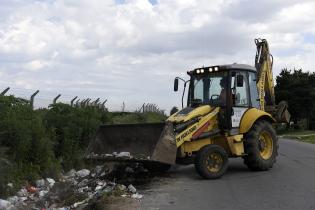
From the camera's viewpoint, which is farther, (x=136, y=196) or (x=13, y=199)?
(x=136, y=196)

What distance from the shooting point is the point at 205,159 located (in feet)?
45.2

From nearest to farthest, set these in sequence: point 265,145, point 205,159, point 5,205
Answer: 1. point 5,205
2. point 205,159
3. point 265,145

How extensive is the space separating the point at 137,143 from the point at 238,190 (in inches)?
121

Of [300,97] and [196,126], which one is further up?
[300,97]

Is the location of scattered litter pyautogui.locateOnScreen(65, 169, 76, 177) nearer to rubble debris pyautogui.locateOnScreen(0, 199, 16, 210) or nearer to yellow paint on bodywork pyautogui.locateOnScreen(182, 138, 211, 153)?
yellow paint on bodywork pyautogui.locateOnScreen(182, 138, 211, 153)

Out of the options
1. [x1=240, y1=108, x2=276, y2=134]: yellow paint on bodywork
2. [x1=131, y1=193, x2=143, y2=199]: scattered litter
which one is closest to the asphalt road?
[x1=131, y1=193, x2=143, y2=199]: scattered litter

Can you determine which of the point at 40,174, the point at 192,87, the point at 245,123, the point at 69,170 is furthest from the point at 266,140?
the point at 40,174

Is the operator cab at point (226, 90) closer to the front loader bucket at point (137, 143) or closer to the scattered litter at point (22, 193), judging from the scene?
the front loader bucket at point (137, 143)

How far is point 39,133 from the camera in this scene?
526 inches

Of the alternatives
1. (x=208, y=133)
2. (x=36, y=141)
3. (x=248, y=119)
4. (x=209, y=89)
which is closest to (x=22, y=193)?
(x=36, y=141)

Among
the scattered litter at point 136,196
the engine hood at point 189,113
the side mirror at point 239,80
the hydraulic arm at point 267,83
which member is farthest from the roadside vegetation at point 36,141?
the hydraulic arm at point 267,83

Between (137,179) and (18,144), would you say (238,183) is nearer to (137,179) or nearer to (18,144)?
(137,179)

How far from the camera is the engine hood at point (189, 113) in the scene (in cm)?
1431

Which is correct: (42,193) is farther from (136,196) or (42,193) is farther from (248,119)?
(248,119)
